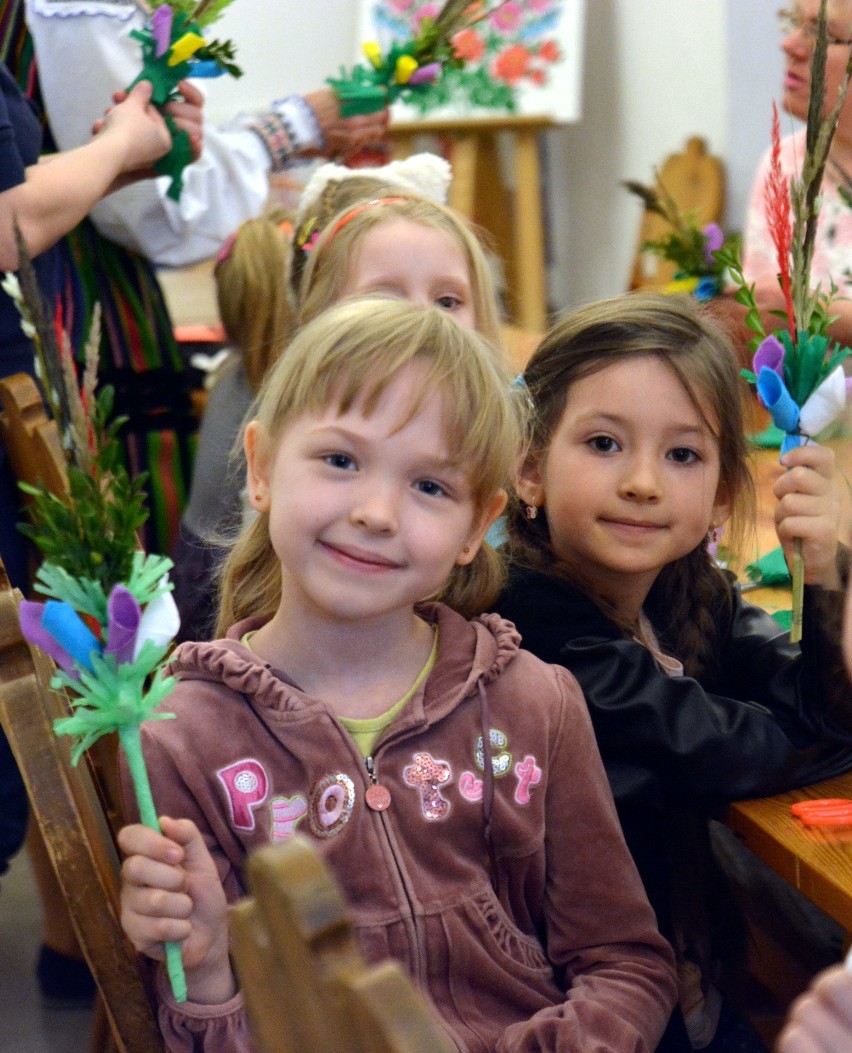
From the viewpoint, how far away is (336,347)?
4.14 feet

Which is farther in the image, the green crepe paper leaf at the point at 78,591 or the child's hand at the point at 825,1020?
the green crepe paper leaf at the point at 78,591

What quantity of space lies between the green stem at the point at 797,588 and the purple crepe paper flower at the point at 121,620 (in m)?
0.73

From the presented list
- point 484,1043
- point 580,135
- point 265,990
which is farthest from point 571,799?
point 580,135

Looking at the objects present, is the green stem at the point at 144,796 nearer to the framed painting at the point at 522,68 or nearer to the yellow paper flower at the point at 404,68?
the yellow paper flower at the point at 404,68

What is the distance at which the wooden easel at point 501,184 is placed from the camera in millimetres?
5891

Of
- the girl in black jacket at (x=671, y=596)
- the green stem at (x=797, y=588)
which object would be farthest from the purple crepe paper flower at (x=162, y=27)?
the green stem at (x=797, y=588)

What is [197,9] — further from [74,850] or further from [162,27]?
[74,850]

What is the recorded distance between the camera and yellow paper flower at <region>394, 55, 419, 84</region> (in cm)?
240

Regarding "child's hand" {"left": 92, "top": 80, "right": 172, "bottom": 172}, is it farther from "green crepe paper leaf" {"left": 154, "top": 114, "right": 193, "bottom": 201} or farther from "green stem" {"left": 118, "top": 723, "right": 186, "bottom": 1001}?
"green stem" {"left": 118, "top": 723, "right": 186, "bottom": 1001}

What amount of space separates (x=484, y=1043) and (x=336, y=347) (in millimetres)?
658

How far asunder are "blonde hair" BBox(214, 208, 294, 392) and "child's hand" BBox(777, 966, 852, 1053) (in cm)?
204

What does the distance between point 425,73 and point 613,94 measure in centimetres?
405

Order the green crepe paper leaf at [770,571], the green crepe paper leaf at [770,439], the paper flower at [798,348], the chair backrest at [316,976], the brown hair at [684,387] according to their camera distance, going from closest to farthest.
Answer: the chair backrest at [316,976] → the paper flower at [798,348] → the brown hair at [684,387] → the green crepe paper leaf at [770,571] → the green crepe paper leaf at [770,439]

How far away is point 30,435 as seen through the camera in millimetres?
1479
